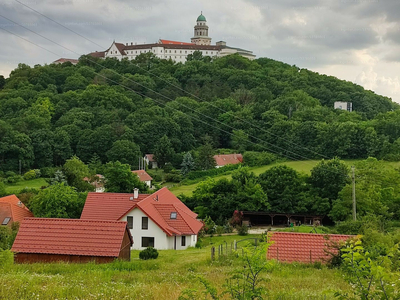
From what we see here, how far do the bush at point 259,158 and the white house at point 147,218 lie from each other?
30715 millimetres

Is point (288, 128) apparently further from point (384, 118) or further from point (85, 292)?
point (85, 292)

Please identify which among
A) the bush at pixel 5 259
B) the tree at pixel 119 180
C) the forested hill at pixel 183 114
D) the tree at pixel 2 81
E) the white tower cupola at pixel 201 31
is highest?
the white tower cupola at pixel 201 31

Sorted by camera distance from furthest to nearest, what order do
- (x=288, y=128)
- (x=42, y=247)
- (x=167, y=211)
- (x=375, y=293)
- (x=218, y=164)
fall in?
(x=288, y=128) < (x=218, y=164) < (x=167, y=211) < (x=42, y=247) < (x=375, y=293)

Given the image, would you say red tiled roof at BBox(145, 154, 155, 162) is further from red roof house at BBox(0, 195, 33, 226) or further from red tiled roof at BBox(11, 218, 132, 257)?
red tiled roof at BBox(11, 218, 132, 257)

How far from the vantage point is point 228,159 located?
A: 64375mm

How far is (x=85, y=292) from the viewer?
8.38 m

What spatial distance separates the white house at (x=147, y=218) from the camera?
1073 inches

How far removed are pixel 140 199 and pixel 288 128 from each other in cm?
4190

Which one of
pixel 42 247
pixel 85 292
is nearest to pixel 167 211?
pixel 42 247

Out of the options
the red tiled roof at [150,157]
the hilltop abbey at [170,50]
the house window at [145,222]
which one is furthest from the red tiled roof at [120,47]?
the house window at [145,222]

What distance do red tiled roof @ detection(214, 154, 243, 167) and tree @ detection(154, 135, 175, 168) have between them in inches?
257

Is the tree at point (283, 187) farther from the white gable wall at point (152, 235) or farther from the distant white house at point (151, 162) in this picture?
the distant white house at point (151, 162)

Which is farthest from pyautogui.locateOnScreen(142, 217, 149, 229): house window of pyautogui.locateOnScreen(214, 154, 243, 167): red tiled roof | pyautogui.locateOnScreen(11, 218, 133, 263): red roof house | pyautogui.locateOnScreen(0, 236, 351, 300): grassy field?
pyautogui.locateOnScreen(214, 154, 243, 167): red tiled roof

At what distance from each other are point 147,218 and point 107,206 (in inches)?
120
